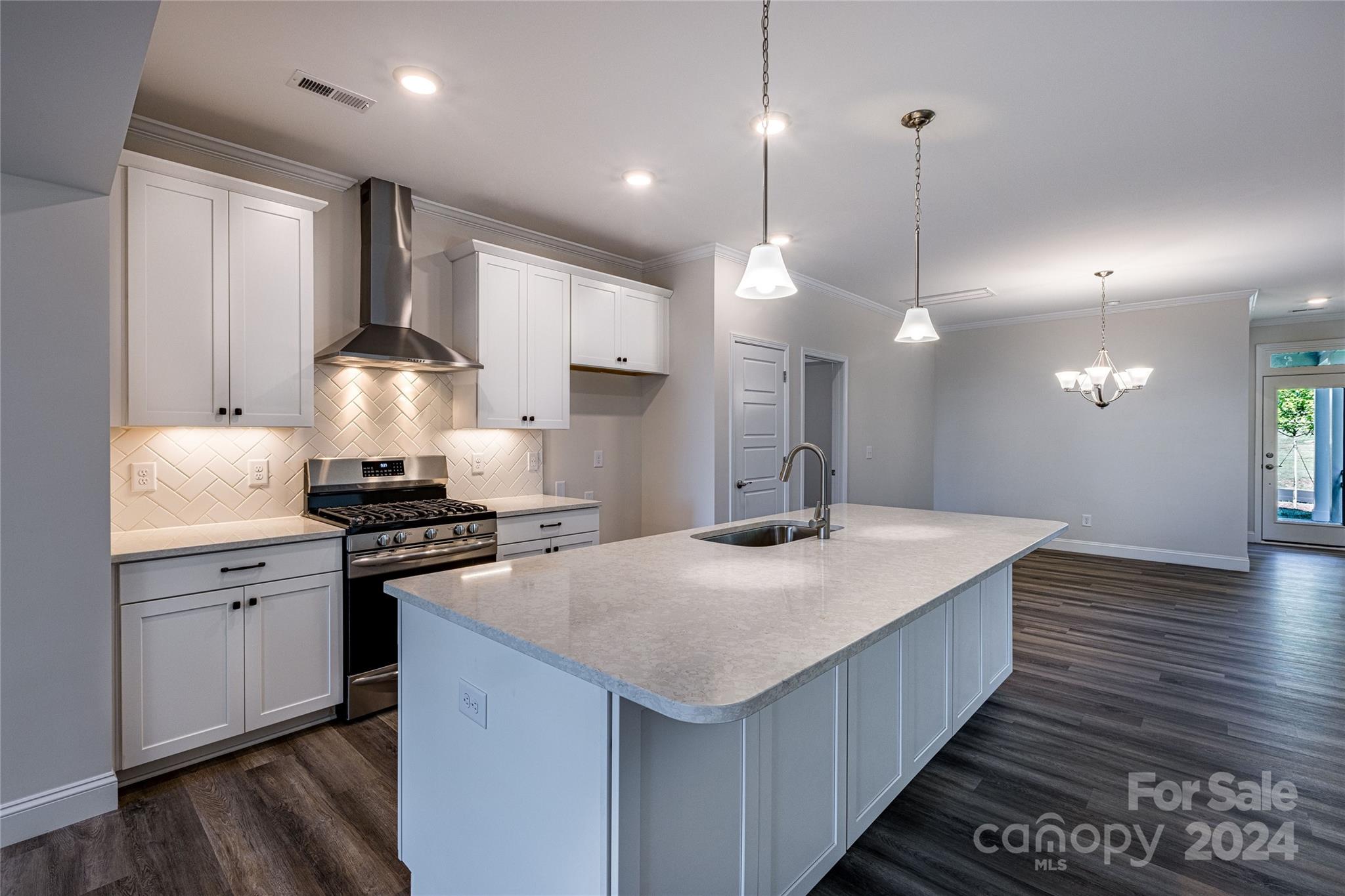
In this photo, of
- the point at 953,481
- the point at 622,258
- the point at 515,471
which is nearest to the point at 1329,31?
the point at 622,258

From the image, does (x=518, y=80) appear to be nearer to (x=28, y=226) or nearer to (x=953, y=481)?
(x=28, y=226)

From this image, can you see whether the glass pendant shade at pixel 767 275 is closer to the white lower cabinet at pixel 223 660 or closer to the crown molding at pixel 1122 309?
the white lower cabinet at pixel 223 660

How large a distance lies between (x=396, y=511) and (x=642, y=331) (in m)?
2.12

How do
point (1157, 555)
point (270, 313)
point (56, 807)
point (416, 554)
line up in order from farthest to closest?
point (1157, 555)
point (416, 554)
point (270, 313)
point (56, 807)

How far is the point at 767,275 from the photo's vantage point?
210 centimetres

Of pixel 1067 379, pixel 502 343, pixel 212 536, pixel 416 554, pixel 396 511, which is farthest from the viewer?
pixel 1067 379

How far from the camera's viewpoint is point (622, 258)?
4.64 m

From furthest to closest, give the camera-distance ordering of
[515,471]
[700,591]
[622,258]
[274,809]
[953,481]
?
[953,481] → [622,258] → [515,471] → [274,809] → [700,591]

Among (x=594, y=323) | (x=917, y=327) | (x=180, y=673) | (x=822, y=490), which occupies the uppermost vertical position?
(x=594, y=323)

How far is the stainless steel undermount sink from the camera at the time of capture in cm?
264

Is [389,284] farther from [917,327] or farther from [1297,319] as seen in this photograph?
[1297,319]

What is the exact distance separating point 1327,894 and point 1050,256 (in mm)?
4072

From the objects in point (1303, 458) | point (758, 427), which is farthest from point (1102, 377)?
point (1303, 458)

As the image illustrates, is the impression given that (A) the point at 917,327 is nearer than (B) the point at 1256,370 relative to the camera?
Yes
